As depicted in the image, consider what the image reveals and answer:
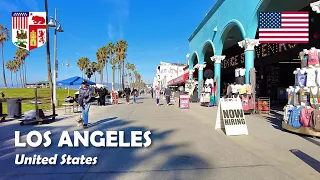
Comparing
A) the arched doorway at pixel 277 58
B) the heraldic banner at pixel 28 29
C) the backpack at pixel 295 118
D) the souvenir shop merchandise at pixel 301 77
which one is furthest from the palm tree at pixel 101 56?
the backpack at pixel 295 118

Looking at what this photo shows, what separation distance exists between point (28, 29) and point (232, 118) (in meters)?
11.6

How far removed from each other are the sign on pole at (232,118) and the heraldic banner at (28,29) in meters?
10.8

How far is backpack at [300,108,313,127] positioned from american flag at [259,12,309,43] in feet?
14.4

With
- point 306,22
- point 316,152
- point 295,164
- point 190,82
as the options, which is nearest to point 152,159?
point 295,164

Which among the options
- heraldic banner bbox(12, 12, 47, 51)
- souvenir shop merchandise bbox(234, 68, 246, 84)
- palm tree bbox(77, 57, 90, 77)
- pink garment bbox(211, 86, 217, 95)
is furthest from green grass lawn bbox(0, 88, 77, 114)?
palm tree bbox(77, 57, 90, 77)

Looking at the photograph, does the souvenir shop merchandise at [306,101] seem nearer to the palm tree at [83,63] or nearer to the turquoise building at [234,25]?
the turquoise building at [234,25]

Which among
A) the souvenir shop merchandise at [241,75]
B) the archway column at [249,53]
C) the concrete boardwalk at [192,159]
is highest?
the archway column at [249,53]

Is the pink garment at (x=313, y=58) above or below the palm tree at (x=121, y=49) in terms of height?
below

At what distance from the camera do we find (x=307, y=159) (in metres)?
5.39

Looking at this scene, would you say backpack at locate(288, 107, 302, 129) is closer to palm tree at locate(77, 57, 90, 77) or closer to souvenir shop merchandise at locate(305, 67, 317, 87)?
souvenir shop merchandise at locate(305, 67, 317, 87)

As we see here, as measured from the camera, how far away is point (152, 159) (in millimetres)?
5480

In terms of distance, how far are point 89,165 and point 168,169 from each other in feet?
5.21

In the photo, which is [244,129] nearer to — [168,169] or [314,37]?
[168,169]

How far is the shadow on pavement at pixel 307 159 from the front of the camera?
4895mm
